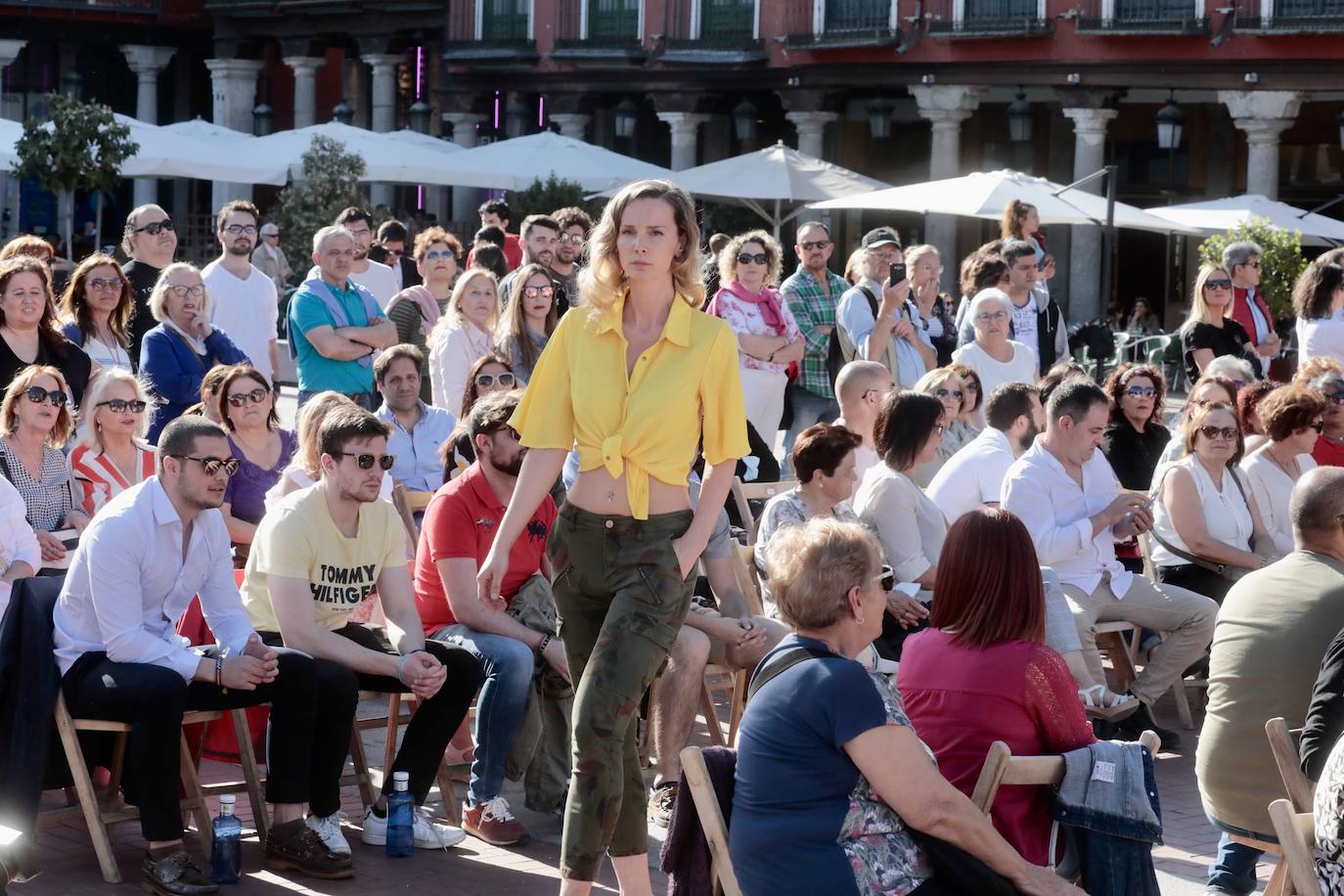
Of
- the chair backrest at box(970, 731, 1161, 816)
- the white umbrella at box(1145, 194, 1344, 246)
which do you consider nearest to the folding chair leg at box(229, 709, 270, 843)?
the chair backrest at box(970, 731, 1161, 816)

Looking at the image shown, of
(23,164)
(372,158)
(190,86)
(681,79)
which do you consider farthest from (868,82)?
(190,86)

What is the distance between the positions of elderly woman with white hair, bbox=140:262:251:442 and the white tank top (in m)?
4.21

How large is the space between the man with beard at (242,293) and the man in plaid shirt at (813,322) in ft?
9.42

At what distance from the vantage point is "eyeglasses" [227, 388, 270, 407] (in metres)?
7.80

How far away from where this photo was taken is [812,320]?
1109cm

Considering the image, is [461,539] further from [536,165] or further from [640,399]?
[536,165]

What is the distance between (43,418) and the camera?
714cm

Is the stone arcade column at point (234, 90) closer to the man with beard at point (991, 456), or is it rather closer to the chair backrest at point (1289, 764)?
the man with beard at point (991, 456)

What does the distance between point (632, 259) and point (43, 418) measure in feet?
9.93

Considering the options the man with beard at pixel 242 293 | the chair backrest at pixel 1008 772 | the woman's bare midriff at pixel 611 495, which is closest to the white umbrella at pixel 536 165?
the man with beard at pixel 242 293

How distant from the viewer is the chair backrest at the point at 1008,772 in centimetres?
429

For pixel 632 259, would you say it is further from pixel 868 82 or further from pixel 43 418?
pixel 868 82

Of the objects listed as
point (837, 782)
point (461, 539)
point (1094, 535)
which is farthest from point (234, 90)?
point (837, 782)

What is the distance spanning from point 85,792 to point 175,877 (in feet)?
1.35
